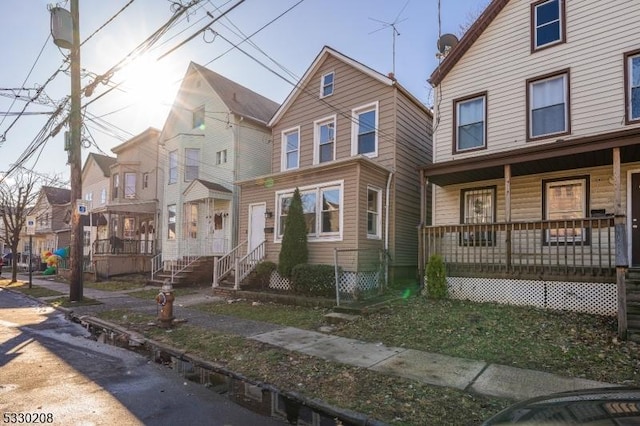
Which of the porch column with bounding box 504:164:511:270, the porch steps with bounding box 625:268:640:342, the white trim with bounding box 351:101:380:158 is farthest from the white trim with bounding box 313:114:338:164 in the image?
the porch steps with bounding box 625:268:640:342

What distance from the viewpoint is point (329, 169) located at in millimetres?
12812

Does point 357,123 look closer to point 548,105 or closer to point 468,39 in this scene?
point 468,39

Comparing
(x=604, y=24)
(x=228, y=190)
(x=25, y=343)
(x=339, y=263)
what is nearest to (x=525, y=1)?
(x=604, y=24)

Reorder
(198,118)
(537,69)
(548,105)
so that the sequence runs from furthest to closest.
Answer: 1. (198,118)
2. (537,69)
3. (548,105)

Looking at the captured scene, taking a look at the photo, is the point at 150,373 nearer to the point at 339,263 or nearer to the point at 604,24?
the point at 339,263

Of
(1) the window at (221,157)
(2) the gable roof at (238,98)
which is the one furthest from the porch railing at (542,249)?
(2) the gable roof at (238,98)

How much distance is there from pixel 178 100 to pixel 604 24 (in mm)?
18996

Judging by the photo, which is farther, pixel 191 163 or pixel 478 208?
pixel 191 163

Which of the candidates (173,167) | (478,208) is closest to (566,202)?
(478,208)

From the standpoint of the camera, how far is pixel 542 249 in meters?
9.72

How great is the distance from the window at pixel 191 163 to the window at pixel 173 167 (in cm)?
70

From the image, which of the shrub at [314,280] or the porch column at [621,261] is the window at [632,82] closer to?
the porch column at [621,261]

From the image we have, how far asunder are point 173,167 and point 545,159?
57.1 feet

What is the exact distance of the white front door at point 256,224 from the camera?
50.1 ft
